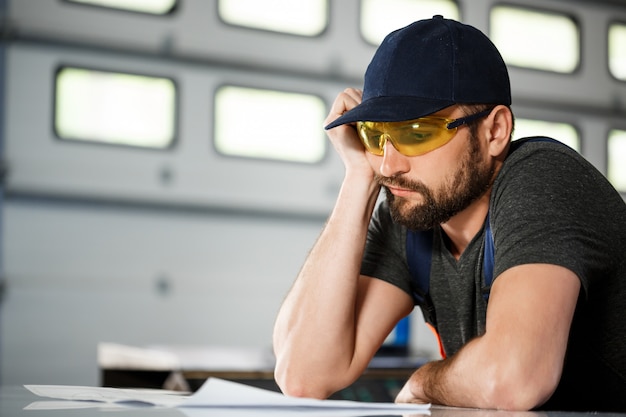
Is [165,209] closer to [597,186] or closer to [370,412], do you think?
[597,186]

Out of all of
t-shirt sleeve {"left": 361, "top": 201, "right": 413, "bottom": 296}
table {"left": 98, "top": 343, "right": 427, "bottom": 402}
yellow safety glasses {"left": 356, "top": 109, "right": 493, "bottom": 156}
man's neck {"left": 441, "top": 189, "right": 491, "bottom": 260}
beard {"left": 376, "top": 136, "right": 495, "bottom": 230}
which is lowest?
table {"left": 98, "top": 343, "right": 427, "bottom": 402}

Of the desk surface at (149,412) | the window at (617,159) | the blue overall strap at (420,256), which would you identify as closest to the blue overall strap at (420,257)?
the blue overall strap at (420,256)

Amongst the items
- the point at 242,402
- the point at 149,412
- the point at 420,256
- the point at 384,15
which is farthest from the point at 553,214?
the point at 384,15

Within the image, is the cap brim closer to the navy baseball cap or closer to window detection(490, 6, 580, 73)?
the navy baseball cap

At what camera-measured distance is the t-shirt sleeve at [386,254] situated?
168cm

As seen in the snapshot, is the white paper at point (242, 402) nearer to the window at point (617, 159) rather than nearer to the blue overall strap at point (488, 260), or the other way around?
the blue overall strap at point (488, 260)

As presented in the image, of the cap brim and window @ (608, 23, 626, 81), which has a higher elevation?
window @ (608, 23, 626, 81)

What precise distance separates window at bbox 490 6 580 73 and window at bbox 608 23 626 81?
25cm

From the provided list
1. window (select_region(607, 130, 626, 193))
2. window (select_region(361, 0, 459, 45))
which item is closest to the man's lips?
window (select_region(361, 0, 459, 45))

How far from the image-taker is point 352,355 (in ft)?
5.41

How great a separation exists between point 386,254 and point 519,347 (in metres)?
0.56

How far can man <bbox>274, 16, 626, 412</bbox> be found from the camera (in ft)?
4.00

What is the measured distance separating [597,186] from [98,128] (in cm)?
250

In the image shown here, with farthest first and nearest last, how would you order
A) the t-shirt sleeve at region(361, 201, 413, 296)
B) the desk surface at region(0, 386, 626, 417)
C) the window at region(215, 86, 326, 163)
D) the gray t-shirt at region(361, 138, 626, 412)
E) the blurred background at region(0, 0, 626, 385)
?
the window at region(215, 86, 326, 163), the blurred background at region(0, 0, 626, 385), the t-shirt sleeve at region(361, 201, 413, 296), the gray t-shirt at region(361, 138, 626, 412), the desk surface at region(0, 386, 626, 417)
